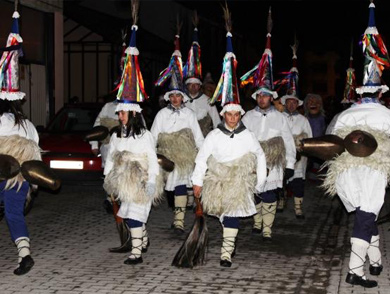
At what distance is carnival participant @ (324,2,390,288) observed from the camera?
7.15 meters

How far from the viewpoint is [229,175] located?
7941 millimetres

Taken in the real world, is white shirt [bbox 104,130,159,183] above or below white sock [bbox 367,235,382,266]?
above

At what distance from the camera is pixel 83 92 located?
25719 mm

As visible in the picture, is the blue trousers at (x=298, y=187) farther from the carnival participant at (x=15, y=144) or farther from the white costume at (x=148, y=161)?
the carnival participant at (x=15, y=144)

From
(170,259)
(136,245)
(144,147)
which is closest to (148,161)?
(144,147)

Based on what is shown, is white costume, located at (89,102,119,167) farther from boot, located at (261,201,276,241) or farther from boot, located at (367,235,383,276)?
boot, located at (367,235,383,276)

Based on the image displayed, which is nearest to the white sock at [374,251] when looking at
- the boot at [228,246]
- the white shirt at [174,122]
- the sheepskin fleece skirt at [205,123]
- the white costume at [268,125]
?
the boot at [228,246]

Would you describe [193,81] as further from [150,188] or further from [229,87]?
→ [150,188]

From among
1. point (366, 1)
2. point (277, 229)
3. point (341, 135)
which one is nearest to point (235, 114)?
point (341, 135)

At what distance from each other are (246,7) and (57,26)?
1145 centimetres

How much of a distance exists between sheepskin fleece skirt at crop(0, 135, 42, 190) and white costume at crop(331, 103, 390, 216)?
327 centimetres

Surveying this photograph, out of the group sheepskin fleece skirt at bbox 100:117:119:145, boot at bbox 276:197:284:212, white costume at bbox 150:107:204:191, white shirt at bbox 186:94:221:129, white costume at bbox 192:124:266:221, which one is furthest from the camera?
white shirt at bbox 186:94:221:129

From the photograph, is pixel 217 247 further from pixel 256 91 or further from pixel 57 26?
pixel 57 26

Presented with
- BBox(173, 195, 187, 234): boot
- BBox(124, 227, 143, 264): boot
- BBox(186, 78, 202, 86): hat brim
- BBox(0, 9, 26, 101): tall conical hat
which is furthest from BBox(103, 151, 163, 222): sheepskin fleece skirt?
BBox(186, 78, 202, 86): hat brim
